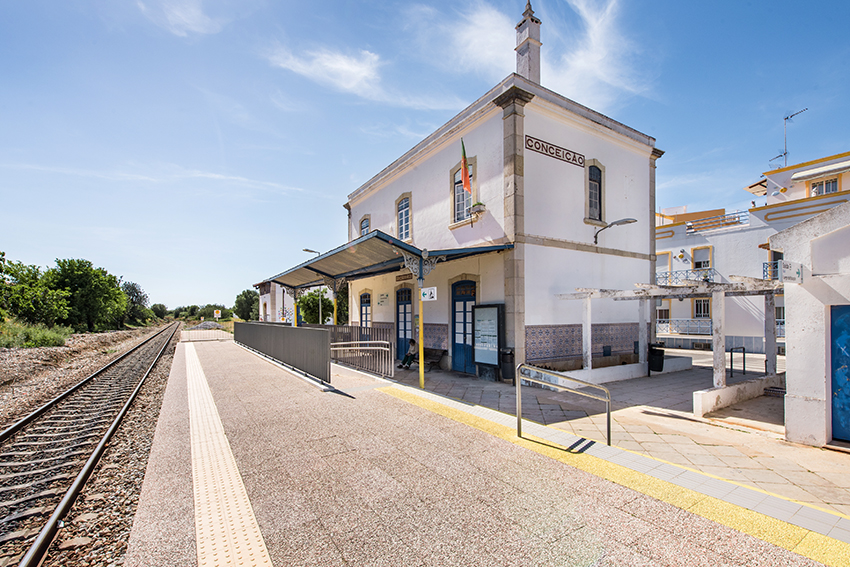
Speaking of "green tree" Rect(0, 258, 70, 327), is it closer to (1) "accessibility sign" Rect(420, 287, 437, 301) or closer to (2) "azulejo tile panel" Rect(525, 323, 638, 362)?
(1) "accessibility sign" Rect(420, 287, 437, 301)

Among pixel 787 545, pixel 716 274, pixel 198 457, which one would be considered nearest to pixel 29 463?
pixel 198 457

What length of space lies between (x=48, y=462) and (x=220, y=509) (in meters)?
3.29

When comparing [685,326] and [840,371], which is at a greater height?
[840,371]

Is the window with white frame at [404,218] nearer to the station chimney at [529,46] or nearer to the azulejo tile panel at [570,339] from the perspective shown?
the station chimney at [529,46]

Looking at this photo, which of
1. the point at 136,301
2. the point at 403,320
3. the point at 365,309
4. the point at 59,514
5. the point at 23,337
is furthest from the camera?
the point at 136,301

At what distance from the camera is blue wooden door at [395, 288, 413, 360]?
45.4 feet

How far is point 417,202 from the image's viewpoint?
45.1 feet

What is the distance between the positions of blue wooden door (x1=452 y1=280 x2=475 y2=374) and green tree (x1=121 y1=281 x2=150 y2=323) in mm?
67586

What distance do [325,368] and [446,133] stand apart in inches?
311

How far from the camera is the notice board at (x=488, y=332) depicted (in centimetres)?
966

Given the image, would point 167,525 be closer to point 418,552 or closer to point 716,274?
point 418,552

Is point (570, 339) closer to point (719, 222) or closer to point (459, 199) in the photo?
point (459, 199)

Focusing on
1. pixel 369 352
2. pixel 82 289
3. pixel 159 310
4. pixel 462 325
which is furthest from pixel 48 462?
pixel 159 310

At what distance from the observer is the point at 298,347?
444 inches
